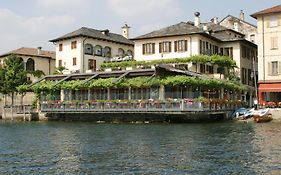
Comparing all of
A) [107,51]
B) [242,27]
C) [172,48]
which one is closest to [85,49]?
[107,51]

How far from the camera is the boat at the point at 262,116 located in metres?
46.0

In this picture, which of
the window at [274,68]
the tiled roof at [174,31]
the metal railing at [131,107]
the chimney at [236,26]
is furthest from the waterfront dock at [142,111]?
the chimney at [236,26]

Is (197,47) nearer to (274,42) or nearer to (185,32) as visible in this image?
(185,32)

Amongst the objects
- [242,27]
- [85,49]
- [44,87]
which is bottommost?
[44,87]

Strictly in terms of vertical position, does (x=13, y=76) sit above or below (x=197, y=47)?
below

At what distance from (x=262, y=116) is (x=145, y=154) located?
25938mm

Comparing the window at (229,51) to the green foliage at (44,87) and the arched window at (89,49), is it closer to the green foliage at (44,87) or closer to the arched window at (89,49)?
the arched window at (89,49)

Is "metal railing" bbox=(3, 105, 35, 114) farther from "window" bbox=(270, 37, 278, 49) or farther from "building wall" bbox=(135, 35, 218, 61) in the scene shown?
"window" bbox=(270, 37, 278, 49)

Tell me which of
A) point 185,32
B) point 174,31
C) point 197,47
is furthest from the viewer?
point 174,31

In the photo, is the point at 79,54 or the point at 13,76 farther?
the point at 79,54

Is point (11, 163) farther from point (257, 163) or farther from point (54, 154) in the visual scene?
point (257, 163)

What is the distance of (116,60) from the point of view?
64000mm

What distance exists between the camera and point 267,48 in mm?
55125

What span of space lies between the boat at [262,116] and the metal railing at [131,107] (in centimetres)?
412
